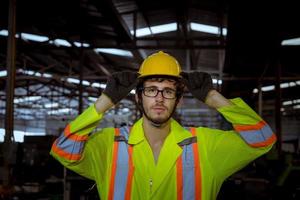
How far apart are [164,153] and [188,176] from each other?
0.21m

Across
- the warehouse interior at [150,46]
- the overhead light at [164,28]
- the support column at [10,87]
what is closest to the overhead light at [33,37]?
the warehouse interior at [150,46]

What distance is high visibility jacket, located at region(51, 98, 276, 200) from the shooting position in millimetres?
2385

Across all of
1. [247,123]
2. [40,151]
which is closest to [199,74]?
[247,123]

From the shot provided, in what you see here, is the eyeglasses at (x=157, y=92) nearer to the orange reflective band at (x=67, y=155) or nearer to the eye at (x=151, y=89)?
the eye at (x=151, y=89)

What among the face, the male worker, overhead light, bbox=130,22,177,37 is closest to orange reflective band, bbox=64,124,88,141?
the male worker

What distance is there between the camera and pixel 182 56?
543 inches

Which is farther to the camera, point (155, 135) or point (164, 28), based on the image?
point (164, 28)

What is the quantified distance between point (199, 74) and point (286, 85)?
1593 cm

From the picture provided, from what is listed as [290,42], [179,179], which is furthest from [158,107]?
[290,42]

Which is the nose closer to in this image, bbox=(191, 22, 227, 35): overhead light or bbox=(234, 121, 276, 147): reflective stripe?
bbox=(234, 121, 276, 147): reflective stripe

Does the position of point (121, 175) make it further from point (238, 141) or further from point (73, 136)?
point (238, 141)

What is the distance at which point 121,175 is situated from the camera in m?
2.50

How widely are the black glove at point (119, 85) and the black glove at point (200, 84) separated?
363 millimetres

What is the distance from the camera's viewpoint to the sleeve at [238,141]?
94.2 inches
